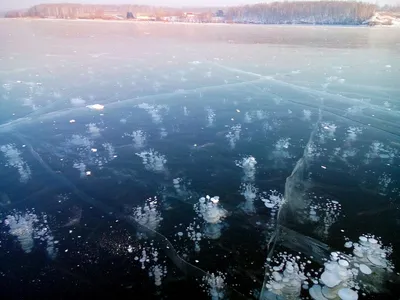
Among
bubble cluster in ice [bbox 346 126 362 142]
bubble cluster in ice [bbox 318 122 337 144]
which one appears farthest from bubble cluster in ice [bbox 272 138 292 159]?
bubble cluster in ice [bbox 346 126 362 142]

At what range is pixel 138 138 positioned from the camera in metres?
9.16

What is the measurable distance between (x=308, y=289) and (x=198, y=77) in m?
13.7

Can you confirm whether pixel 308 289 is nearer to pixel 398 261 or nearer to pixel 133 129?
pixel 398 261

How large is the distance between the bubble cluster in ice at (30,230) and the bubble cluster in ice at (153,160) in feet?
8.66

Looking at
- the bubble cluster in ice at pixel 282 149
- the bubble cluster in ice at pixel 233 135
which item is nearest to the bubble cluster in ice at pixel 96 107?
the bubble cluster in ice at pixel 233 135

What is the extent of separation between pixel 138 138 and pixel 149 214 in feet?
12.1

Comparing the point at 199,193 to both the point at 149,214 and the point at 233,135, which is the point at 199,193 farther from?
the point at 233,135

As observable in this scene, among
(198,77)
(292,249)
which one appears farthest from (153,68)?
(292,249)

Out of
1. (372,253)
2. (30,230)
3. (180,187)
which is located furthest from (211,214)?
(30,230)

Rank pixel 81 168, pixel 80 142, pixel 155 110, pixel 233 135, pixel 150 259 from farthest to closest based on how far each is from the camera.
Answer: pixel 155 110 → pixel 233 135 → pixel 80 142 → pixel 81 168 → pixel 150 259

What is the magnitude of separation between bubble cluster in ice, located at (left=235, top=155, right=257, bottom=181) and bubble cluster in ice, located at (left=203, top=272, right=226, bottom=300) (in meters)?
2.89

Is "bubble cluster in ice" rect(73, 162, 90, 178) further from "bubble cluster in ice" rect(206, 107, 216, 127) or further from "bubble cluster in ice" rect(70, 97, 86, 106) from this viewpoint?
"bubble cluster in ice" rect(70, 97, 86, 106)

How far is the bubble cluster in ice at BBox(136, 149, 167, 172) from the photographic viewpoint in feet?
24.8

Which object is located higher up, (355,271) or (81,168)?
(81,168)
